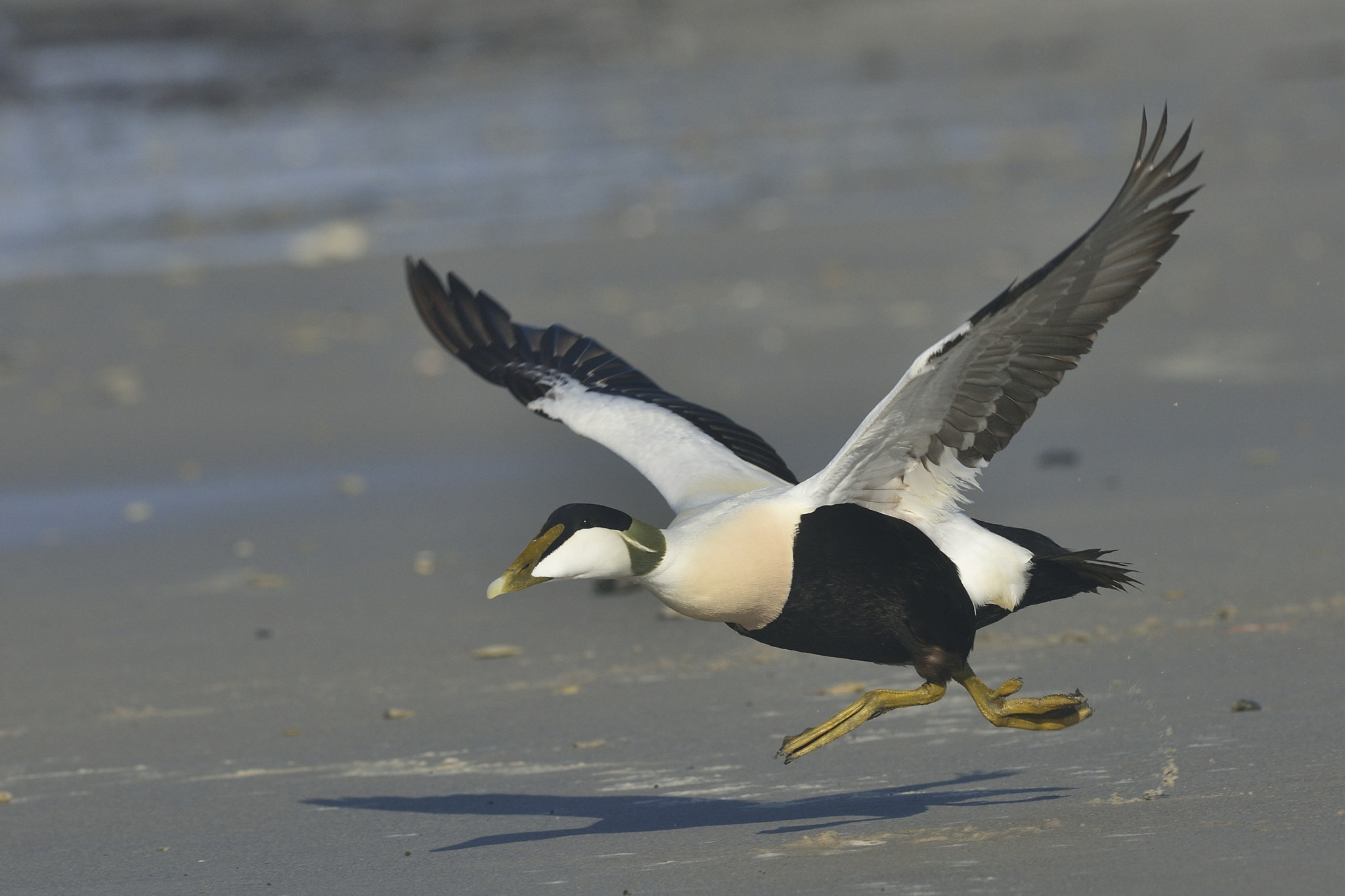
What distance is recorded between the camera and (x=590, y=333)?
37.6 feet

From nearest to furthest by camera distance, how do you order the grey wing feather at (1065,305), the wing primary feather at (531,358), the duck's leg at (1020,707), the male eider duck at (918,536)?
the grey wing feather at (1065,305), the male eider duck at (918,536), the duck's leg at (1020,707), the wing primary feather at (531,358)

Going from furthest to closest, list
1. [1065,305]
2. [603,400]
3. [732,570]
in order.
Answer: [603,400], [732,570], [1065,305]

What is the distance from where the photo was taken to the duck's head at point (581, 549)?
15.8ft

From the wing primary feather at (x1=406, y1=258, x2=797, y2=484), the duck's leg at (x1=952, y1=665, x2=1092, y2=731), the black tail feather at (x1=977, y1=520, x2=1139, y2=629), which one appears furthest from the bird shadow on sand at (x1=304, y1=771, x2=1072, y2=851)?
the wing primary feather at (x1=406, y1=258, x2=797, y2=484)

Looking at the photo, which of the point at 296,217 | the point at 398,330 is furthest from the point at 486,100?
the point at 398,330

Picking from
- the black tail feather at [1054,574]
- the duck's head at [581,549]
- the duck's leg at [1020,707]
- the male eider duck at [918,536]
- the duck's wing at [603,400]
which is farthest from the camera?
the duck's wing at [603,400]

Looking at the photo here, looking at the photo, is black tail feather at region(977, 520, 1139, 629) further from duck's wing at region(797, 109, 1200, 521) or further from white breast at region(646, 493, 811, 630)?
white breast at region(646, 493, 811, 630)

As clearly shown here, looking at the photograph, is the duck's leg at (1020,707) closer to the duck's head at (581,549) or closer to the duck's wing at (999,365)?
the duck's wing at (999,365)

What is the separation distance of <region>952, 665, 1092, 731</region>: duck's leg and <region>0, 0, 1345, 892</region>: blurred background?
22cm

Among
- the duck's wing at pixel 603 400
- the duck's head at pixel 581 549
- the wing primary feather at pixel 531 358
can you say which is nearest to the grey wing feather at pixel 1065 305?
the duck's head at pixel 581 549

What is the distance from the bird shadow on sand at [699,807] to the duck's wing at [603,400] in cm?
89

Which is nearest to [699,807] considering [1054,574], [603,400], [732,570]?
[732,570]

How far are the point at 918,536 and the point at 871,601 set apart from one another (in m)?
0.26

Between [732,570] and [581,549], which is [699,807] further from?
[581,549]
